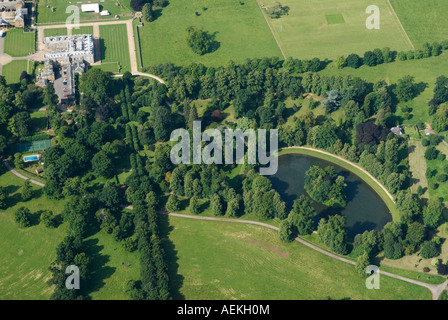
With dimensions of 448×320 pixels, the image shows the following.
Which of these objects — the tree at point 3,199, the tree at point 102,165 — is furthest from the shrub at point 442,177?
the tree at point 3,199

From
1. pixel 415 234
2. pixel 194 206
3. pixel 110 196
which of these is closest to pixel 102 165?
pixel 110 196

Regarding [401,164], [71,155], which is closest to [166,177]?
[71,155]

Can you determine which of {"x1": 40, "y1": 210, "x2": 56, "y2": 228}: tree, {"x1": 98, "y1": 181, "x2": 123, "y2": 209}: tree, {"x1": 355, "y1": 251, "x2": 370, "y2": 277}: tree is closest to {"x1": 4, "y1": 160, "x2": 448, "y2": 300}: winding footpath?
{"x1": 355, "y1": 251, "x2": 370, "y2": 277}: tree

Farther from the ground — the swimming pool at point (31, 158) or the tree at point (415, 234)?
the swimming pool at point (31, 158)

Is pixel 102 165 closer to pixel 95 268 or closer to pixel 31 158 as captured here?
pixel 31 158

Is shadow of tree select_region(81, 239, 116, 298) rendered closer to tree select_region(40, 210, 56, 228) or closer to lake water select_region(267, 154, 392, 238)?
tree select_region(40, 210, 56, 228)

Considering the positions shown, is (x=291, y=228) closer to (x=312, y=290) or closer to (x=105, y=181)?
(x=312, y=290)

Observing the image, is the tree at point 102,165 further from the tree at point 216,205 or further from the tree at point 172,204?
the tree at point 216,205
